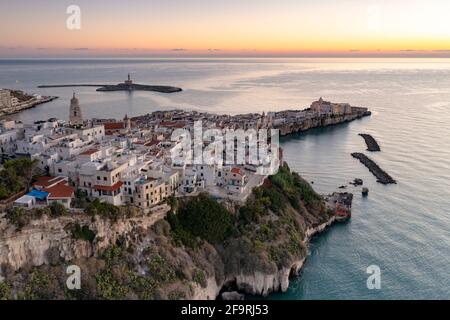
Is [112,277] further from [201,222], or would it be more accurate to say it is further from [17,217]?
[201,222]

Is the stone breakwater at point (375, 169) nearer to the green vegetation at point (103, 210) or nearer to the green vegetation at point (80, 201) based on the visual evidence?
the green vegetation at point (103, 210)

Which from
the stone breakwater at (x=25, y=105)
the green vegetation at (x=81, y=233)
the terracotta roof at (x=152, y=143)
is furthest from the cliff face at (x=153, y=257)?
the stone breakwater at (x=25, y=105)

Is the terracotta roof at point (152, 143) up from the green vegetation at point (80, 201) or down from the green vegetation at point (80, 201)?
up

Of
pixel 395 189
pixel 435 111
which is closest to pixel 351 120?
pixel 435 111

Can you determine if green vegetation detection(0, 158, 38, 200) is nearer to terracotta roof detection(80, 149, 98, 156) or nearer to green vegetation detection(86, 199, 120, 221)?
terracotta roof detection(80, 149, 98, 156)

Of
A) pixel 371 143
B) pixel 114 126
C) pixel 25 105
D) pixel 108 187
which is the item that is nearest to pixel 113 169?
pixel 108 187

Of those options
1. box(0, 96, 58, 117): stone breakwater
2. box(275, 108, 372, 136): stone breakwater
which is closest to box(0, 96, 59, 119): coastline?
box(0, 96, 58, 117): stone breakwater
